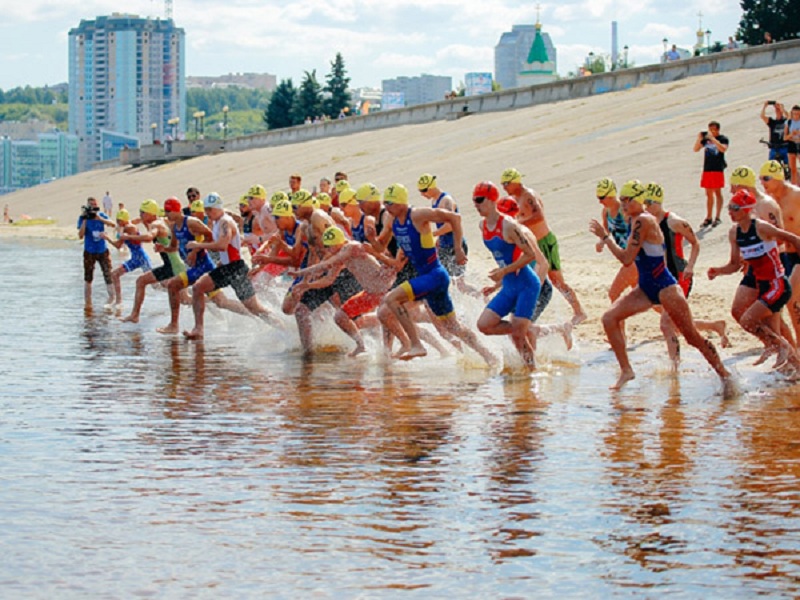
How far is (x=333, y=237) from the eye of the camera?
14.2 m

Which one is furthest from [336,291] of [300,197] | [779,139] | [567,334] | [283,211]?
[779,139]

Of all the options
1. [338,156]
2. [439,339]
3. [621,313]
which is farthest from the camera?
[338,156]

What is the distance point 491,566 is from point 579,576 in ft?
1.35

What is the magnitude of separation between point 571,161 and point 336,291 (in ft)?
65.1

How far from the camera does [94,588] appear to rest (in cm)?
655

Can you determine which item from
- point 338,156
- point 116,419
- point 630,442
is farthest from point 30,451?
point 338,156

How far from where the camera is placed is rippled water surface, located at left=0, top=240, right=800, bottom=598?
22.1 ft

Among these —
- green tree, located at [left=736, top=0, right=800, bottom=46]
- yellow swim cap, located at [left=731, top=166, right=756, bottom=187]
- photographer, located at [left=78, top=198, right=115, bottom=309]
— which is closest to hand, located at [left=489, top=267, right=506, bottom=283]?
yellow swim cap, located at [left=731, top=166, right=756, bottom=187]

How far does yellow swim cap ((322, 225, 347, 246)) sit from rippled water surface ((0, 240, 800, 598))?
117 cm

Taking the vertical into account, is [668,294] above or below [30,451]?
above

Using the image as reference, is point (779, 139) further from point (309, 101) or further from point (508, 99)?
point (309, 101)

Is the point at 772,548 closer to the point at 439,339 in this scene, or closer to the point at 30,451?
the point at 30,451

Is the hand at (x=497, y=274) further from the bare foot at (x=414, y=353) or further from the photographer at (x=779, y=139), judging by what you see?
the photographer at (x=779, y=139)

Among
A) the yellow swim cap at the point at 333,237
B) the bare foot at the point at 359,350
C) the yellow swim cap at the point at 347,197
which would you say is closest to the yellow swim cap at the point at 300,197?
the yellow swim cap at the point at 333,237
